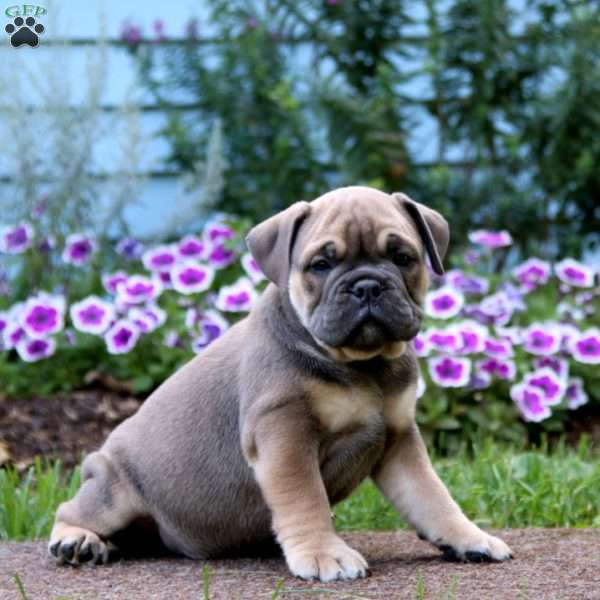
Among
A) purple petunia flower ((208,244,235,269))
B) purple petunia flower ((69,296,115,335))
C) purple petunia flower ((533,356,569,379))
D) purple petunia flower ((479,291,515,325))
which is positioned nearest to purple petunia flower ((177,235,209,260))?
purple petunia flower ((208,244,235,269))

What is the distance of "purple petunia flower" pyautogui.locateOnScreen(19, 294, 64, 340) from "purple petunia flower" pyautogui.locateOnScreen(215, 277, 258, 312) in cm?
90

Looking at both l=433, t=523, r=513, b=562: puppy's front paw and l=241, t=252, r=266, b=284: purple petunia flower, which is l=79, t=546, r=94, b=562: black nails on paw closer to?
l=433, t=523, r=513, b=562: puppy's front paw

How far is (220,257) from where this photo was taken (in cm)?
690

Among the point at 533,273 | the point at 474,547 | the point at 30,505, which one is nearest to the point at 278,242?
the point at 474,547

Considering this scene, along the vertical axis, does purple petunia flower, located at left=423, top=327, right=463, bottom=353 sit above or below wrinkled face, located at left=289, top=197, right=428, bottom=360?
below

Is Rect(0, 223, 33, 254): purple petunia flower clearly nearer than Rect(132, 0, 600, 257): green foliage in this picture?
Yes

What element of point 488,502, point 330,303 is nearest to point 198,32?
point 488,502

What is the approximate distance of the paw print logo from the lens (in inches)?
289

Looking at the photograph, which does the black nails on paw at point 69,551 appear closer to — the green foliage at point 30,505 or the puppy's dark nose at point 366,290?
the green foliage at point 30,505

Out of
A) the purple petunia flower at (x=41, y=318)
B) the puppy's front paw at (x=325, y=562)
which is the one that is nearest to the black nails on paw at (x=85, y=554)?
the puppy's front paw at (x=325, y=562)

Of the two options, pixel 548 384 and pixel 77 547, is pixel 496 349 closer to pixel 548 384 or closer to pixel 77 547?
pixel 548 384

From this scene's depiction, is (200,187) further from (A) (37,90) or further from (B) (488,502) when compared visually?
(B) (488,502)

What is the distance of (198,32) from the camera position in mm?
8609

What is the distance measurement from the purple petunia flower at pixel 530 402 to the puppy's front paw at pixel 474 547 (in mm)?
2540
